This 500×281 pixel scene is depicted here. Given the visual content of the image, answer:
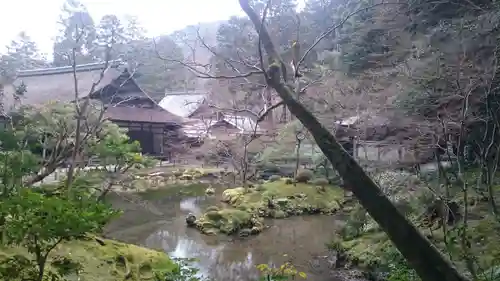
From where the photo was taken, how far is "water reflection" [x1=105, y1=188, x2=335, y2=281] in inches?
285

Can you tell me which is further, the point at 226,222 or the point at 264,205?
the point at 264,205

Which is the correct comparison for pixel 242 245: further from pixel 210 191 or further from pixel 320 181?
pixel 320 181

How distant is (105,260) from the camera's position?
16.4ft

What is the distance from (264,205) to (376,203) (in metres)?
9.27

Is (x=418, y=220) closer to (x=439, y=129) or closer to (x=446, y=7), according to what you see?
(x=439, y=129)

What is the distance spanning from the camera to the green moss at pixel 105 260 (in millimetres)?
4266

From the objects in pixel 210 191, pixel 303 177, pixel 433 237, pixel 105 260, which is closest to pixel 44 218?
pixel 105 260

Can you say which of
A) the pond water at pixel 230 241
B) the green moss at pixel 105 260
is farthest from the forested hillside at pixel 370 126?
the green moss at pixel 105 260

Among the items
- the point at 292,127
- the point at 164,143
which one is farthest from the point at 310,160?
the point at 164,143

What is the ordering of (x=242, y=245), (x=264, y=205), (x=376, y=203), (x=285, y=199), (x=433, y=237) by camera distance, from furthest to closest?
(x=285, y=199), (x=264, y=205), (x=242, y=245), (x=433, y=237), (x=376, y=203)

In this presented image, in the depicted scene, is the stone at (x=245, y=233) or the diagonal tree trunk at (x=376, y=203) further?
the stone at (x=245, y=233)

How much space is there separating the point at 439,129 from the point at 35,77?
1992cm

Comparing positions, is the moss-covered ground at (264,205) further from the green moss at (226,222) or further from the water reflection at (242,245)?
the water reflection at (242,245)

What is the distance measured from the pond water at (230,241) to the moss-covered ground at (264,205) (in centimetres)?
39
